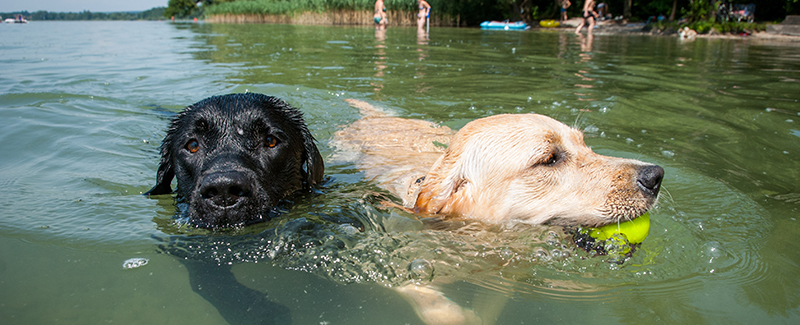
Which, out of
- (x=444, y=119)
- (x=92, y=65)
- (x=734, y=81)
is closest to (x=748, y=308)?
(x=444, y=119)

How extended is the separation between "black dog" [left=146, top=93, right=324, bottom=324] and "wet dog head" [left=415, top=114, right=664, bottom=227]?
1.16 metres

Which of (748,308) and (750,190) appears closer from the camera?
(748,308)

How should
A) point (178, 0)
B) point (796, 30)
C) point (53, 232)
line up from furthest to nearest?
point (178, 0) < point (796, 30) < point (53, 232)

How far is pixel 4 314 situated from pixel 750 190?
17.7 feet

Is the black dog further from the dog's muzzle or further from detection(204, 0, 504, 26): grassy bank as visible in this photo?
detection(204, 0, 504, 26): grassy bank

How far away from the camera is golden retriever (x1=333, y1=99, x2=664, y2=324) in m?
2.90

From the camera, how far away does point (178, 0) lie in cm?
Answer: 10700

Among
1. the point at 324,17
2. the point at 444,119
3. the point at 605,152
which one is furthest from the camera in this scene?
the point at 324,17

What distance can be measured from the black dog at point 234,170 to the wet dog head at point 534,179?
3.82 feet

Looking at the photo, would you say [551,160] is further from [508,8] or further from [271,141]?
[508,8]

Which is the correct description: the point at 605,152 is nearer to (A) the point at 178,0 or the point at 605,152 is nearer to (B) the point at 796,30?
(B) the point at 796,30

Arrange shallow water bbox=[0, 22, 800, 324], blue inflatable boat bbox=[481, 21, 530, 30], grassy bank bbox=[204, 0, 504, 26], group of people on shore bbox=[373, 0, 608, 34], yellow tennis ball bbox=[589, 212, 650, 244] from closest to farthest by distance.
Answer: shallow water bbox=[0, 22, 800, 324]
yellow tennis ball bbox=[589, 212, 650, 244]
group of people on shore bbox=[373, 0, 608, 34]
blue inflatable boat bbox=[481, 21, 530, 30]
grassy bank bbox=[204, 0, 504, 26]

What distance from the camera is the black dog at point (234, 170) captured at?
2.57 meters

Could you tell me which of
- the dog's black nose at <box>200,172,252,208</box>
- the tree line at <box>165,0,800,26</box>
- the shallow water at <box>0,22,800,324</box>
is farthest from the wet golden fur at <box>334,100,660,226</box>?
the tree line at <box>165,0,800,26</box>
